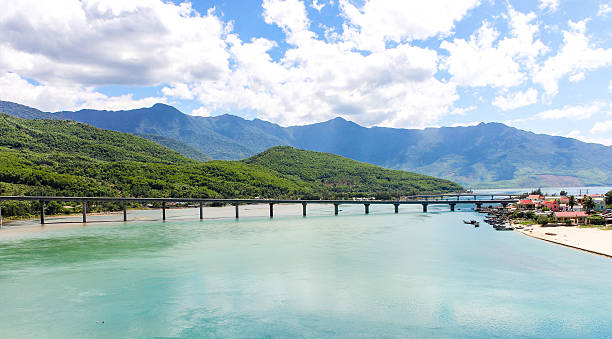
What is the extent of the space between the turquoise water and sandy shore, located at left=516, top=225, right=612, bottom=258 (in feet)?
8.70

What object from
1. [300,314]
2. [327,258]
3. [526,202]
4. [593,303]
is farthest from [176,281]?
[526,202]

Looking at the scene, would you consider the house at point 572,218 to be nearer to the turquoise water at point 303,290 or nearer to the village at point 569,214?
the village at point 569,214

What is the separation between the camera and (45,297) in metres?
29.1

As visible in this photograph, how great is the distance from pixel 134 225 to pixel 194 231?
2029cm

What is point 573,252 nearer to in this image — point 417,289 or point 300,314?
point 417,289

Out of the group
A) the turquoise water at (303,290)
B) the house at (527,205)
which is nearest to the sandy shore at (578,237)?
the turquoise water at (303,290)

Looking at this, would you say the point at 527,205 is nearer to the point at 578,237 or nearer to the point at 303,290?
the point at 578,237

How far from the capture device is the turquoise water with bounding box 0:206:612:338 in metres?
23.4

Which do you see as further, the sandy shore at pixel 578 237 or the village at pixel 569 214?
the village at pixel 569 214

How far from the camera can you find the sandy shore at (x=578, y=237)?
48.4 metres

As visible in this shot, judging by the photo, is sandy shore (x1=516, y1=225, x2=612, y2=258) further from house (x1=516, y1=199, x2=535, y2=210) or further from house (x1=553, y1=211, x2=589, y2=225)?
house (x1=516, y1=199, x2=535, y2=210)

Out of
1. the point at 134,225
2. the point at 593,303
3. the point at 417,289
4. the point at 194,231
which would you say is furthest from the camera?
the point at 134,225

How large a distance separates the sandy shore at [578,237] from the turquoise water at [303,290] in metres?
2.65

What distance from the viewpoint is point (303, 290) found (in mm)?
31234
